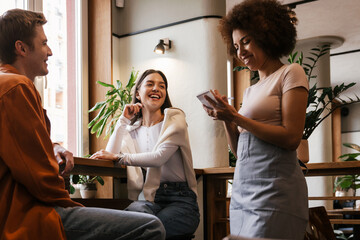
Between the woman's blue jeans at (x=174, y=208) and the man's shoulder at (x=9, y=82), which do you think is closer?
the man's shoulder at (x=9, y=82)

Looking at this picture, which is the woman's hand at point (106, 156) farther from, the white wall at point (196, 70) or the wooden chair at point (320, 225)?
the white wall at point (196, 70)

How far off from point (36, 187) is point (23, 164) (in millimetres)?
88

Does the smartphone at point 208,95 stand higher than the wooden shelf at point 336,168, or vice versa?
the smartphone at point 208,95

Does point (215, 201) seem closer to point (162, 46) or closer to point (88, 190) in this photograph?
point (88, 190)

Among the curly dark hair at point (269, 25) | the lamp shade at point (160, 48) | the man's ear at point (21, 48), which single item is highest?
the lamp shade at point (160, 48)

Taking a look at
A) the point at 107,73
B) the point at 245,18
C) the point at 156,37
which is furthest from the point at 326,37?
the point at 245,18

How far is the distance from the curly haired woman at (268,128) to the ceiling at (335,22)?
15.4ft

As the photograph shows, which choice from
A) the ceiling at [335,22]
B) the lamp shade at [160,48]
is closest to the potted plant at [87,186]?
the lamp shade at [160,48]

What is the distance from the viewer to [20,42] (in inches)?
71.5

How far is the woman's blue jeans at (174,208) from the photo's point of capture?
8.75 feet

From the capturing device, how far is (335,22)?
7.49 metres

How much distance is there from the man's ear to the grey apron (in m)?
0.97

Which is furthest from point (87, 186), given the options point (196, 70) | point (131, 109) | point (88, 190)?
point (196, 70)

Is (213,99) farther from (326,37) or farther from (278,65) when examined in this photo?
(326,37)
